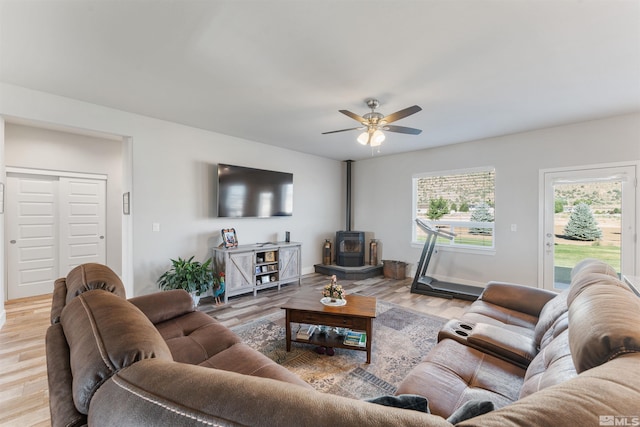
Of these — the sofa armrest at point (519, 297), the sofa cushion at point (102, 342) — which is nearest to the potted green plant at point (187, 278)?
the sofa cushion at point (102, 342)

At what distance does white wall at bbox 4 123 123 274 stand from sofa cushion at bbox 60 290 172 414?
4516mm

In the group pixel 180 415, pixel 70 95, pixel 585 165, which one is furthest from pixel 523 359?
pixel 70 95

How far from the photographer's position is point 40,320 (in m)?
3.20

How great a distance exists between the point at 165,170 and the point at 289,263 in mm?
2510

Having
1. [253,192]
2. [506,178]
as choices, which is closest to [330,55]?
[253,192]

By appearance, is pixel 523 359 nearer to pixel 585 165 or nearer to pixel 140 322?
pixel 140 322

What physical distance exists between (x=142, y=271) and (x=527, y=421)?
422 cm

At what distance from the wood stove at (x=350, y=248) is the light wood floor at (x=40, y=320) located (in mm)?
579

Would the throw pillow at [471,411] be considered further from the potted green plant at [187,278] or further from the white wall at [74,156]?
the white wall at [74,156]

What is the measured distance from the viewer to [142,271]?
359 cm

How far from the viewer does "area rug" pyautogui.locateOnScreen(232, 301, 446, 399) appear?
6.74 feet

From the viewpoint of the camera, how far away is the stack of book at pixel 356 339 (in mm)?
2408

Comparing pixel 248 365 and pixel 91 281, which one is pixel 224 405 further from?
pixel 91 281

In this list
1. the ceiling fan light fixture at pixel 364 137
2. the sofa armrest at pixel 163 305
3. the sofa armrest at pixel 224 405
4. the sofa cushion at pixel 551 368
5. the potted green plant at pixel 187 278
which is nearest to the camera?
the sofa armrest at pixel 224 405
